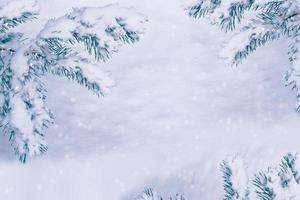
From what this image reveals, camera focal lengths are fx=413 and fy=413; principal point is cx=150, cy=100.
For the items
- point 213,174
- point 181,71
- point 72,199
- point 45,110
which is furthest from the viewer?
point 181,71

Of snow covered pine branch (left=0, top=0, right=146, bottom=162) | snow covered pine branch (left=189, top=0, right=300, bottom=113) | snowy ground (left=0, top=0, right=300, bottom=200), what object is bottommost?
snowy ground (left=0, top=0, right=300, bottom=200)

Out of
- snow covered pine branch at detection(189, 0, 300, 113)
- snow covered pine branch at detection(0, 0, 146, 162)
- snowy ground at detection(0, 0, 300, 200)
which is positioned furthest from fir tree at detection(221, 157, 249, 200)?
snowy ground at detection(0, 0, 300, 200)

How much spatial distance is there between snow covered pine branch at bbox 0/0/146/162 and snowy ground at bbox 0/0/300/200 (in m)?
2.17

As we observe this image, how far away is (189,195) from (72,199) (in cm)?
126

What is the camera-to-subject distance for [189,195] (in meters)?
4.53

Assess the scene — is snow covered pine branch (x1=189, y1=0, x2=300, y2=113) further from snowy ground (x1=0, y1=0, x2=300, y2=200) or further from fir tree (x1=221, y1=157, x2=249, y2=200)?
snowy ground (x1=0, y1=0, x2=300, y2=200)

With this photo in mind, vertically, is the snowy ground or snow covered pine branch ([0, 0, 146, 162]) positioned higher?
snow covered pine branch ([0, 0, 146, 162])

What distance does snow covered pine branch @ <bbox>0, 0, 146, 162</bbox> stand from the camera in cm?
199

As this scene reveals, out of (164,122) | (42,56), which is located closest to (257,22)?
(42,56)

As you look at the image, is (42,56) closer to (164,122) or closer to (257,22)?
(257,22)

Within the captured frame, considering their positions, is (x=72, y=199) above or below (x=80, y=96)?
below

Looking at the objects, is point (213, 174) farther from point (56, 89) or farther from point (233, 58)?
point (233, 58)

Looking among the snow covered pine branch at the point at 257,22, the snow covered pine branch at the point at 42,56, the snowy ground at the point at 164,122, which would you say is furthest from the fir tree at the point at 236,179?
the snowy ground at the point at 164,122

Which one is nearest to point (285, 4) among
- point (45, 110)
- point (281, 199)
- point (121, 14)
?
point (121, 14)
